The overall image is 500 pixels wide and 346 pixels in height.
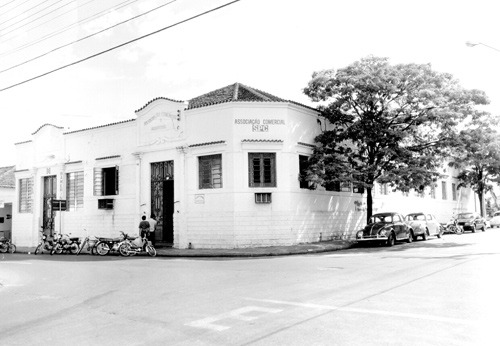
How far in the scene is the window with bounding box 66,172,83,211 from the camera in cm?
2781

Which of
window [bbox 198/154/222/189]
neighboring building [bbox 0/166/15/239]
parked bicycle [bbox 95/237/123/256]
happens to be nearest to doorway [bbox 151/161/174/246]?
window [bbox 198/154/222/189]

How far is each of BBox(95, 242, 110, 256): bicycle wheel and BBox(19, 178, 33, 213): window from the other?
430 inches

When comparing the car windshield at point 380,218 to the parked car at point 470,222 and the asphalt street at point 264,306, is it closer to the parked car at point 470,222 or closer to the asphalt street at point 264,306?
the asphalt street at point 264,306

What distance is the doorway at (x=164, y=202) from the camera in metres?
24.1

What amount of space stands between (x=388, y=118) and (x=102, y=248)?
16016 mm

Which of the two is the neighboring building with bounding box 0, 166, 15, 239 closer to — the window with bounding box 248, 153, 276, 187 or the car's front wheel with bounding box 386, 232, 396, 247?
the window with bounding box 248, 153, 276, 187

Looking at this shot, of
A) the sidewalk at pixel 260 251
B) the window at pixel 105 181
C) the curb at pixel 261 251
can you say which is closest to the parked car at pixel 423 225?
the curb at pixel 261 251

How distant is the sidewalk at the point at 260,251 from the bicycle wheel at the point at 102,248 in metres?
2.55

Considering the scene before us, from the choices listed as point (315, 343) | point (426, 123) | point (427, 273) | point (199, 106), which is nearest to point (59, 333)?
point (315, 343)

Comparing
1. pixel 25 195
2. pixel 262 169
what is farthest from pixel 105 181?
pixel 262 169

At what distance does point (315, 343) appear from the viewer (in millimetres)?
5340

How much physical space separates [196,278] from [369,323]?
6149 mm

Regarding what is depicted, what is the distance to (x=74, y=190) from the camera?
28.2 meters

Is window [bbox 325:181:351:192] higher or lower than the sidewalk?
higher
